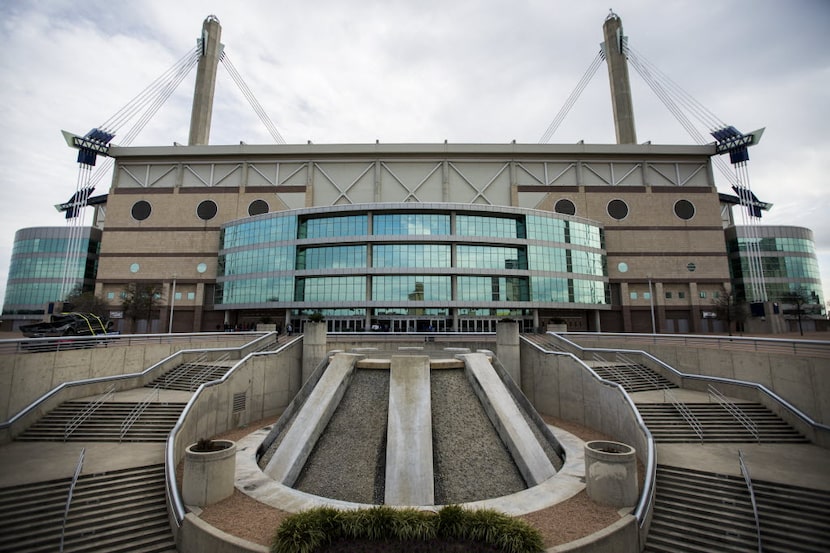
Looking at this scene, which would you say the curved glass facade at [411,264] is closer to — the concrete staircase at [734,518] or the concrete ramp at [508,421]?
the concrete ramp at [508,421]

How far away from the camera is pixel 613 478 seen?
500 inches

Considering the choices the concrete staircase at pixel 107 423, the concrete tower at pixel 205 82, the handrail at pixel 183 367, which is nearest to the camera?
the concrete staircase at pixel 107 423

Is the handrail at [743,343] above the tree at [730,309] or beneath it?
beneath

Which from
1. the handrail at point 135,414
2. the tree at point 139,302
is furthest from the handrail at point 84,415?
the tree at point 139,302

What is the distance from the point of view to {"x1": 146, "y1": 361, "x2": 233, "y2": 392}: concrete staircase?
24355 mm

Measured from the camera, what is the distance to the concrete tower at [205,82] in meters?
67.4

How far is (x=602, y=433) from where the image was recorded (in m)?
21.8

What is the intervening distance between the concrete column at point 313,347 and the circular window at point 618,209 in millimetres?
51257

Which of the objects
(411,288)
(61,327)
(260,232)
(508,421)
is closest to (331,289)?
(411,288)

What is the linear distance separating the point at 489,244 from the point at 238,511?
45.2 meters

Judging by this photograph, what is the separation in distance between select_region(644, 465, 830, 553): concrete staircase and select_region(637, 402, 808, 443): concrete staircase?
472cm

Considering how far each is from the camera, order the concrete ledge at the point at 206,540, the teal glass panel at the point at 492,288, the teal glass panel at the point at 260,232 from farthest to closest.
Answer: the teal glass panel at the point at 260,232
the teal glass panel at the point at 492,288
the concrete ledge at the point at 206,540

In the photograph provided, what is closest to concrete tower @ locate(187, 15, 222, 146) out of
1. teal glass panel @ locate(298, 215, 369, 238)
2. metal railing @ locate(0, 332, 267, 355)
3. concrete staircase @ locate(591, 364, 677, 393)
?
teal glass panel @ locate(298, 215, 369, 238)

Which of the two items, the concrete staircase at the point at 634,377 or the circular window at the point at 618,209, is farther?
the circular window at the point at 618,209
